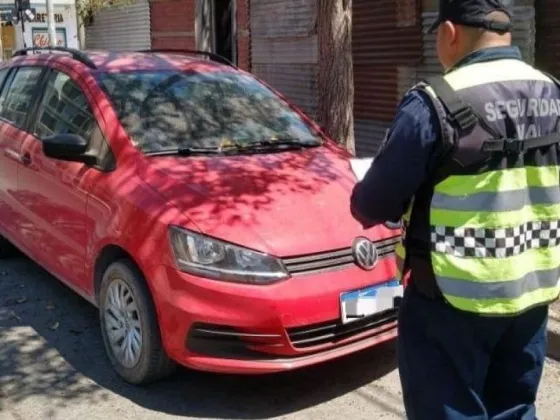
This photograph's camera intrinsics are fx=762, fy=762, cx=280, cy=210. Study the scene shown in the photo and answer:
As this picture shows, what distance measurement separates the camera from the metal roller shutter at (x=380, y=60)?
8648 mm

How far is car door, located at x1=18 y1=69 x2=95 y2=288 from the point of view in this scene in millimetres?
4262

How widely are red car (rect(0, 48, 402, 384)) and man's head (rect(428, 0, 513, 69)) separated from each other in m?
1.55

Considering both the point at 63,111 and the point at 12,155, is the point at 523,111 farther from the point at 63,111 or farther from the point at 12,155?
the point at 12,155

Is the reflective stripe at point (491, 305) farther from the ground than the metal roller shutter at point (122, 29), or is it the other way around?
the metal roller shutter at point (122, 29)

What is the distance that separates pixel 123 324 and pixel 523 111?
246 centimetres

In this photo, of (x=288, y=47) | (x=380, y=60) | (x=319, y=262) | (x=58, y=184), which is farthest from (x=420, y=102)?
(x=288, y=47)

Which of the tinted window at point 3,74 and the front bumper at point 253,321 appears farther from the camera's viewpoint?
the tinted window at point 3,74

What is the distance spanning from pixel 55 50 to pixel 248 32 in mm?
7509

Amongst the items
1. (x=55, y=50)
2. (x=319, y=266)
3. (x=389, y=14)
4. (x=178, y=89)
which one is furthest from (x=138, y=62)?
(x=389, y=14)

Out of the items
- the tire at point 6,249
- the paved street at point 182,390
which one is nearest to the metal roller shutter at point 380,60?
the tire at point 6,249

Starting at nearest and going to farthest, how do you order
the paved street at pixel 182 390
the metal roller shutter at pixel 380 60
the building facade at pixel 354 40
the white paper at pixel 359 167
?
the white paper at pixel 359 167, the paved street at pixel 182 390, the building facade at pixel 354 40, the metal roller shutter at pixel 380 60

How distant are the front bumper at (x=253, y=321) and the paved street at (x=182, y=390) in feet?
1.02

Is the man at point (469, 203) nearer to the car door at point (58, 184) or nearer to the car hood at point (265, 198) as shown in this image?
the car hood at point (265, 198)

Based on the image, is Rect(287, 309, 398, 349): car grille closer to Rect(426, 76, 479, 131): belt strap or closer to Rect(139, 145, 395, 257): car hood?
Rect(139, 145, 395, 257): car hood
